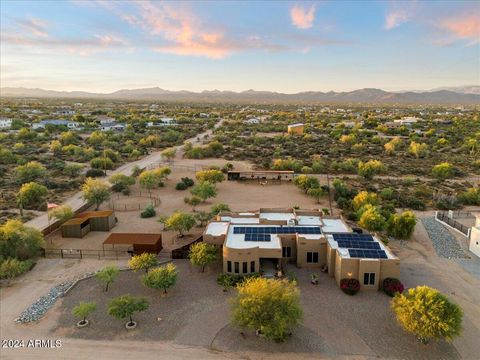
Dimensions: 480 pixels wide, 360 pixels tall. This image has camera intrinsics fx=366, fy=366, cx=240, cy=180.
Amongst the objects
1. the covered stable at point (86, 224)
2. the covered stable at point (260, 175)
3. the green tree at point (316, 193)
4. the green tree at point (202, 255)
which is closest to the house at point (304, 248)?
the green tree at point (202, 255)

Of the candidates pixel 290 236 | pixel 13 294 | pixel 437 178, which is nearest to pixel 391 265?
pixel 290 236

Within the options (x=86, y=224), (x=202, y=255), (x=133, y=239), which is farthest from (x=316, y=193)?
(x=86, y=224)

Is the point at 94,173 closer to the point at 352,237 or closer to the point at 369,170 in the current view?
the point at 369,170

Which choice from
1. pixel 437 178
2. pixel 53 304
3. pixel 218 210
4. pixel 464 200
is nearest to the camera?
pixel 53 304

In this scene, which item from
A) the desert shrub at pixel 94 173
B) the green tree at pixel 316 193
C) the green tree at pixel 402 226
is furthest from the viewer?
the desert shrub at pixel 94 173

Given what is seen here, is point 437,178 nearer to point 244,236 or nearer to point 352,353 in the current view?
point 244,236

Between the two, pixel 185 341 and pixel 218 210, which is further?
pixel 218 210

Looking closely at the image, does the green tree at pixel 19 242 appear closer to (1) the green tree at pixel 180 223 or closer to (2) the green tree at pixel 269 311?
(1) the green tree at pixel 180 223
